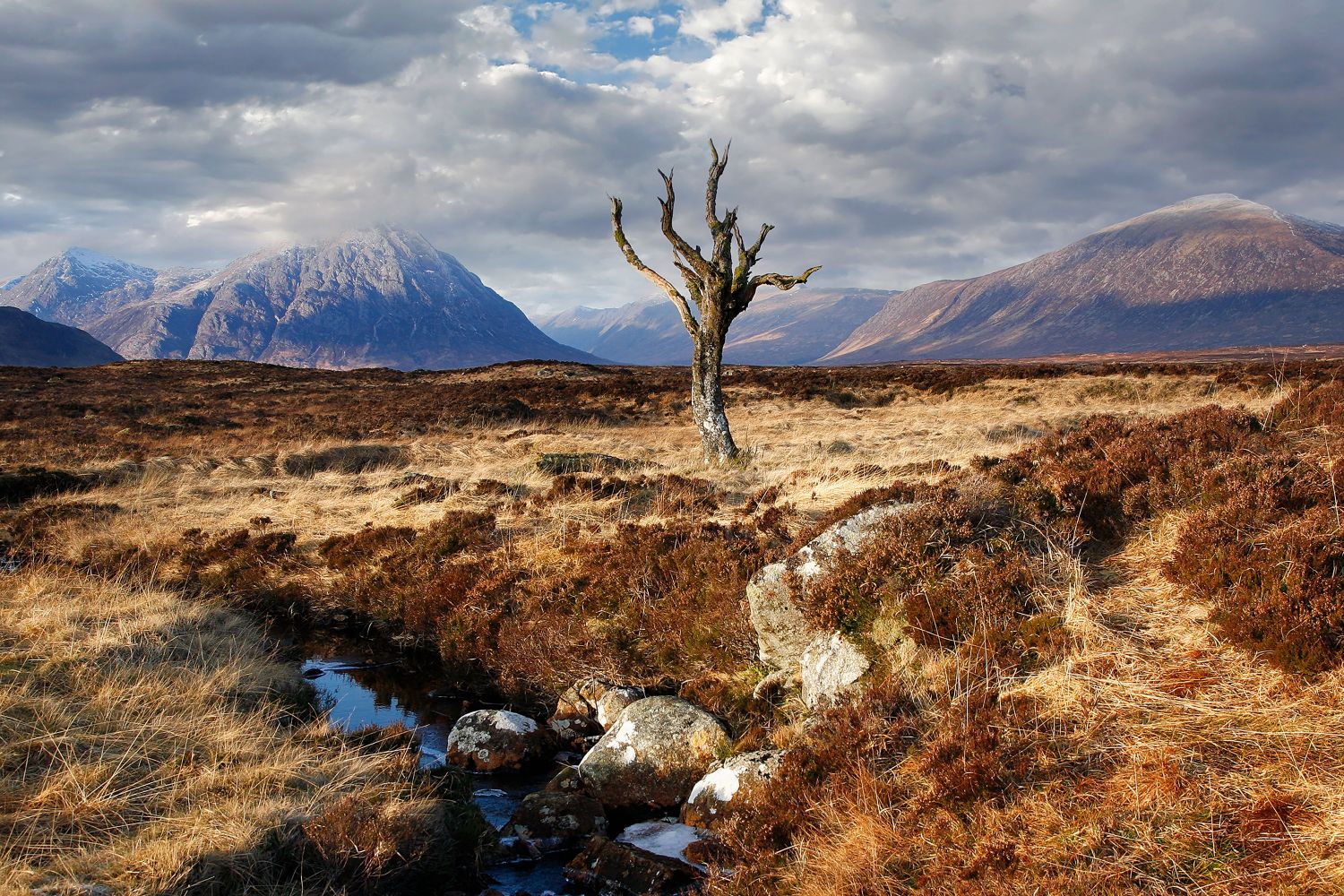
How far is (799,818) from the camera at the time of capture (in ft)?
18.4

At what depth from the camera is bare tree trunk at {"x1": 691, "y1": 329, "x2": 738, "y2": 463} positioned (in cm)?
1873

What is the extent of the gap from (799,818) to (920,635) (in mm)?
1797

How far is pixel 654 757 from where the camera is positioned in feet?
25.0

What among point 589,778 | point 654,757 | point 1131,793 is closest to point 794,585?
point 654,757

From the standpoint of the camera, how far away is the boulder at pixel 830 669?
6.71 m

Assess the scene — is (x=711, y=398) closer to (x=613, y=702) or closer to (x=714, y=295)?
(x=714, y=295)

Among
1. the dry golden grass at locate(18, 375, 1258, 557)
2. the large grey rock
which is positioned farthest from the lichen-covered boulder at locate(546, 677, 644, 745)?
the dry golden grass at locate(18, 375, 1258, 557)

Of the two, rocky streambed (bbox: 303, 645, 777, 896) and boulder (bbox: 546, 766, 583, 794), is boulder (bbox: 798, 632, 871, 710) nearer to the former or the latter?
rocky streambed (bbox: 303, 645, 777, 896)

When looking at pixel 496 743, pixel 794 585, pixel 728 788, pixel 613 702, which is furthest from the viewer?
pixel 613 702

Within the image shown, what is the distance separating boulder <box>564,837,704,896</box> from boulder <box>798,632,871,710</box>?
5.87 ft

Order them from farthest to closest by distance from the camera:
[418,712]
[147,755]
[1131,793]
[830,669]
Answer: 1. [418,712]
2. [830,669]
3. [147,755]
4. [1131,793]

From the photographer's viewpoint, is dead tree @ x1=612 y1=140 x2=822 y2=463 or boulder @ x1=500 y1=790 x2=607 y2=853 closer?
boulder @ x1=500 y1=790 x2=607 y2=853

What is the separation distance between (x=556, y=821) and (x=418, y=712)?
11.9 feet

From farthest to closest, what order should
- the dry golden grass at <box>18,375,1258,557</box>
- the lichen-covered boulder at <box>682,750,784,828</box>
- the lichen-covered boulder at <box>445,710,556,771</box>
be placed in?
the dry golden grass at <box>18,375,1258,557</box> → the lichen-covered boulder at <box>445,710,556,771</box> → the lichen-covered boulder at <box>682,750,784,828</box>
